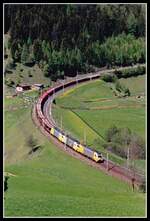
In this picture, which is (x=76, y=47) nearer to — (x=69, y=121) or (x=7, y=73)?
(x=7, y=73)

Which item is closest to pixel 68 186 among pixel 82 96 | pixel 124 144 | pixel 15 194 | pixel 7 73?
pixel 15 194

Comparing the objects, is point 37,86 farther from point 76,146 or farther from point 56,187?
point 56,187

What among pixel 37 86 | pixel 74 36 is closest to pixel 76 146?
pixel 37 86

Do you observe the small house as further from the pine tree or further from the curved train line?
the pine tree

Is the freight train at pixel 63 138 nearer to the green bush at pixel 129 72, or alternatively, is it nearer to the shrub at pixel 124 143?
the shrub at pixel 124 143

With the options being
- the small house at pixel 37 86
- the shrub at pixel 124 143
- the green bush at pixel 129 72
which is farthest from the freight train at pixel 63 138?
the green bush at pixel 129 72

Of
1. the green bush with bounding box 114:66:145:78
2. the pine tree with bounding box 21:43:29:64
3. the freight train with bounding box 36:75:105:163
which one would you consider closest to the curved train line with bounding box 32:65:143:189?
the freight train with bounding box 36:75:105:163
